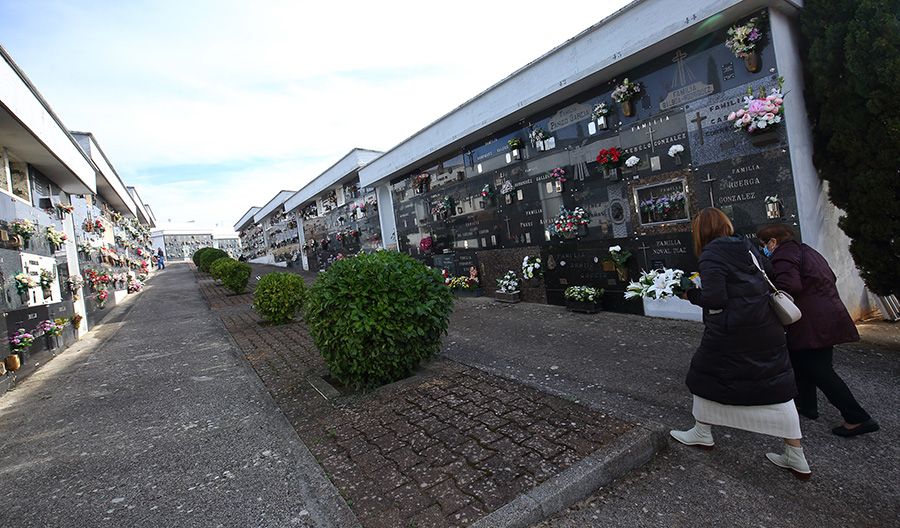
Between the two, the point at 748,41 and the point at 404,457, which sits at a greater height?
the point at 748,41

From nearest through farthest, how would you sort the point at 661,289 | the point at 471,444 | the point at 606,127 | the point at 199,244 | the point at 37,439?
the point at 471,444 < the point at 37,439 < the point at 661,289 < the point at 606,127 < the point at 199,244

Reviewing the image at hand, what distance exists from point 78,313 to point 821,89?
47.7 feet

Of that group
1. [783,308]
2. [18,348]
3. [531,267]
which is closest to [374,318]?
[783,308]

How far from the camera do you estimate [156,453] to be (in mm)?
3518

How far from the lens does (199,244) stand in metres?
78.4

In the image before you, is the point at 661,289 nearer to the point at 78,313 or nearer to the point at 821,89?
the point at 821,89

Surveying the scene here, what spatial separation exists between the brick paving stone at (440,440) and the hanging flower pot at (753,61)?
192 inches

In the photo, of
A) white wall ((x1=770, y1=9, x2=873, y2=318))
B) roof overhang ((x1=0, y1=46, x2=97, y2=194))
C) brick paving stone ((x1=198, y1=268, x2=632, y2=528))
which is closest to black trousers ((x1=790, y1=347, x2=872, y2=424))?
brick paving stone ((x1=198, y1=268, x2=632, y2=528))

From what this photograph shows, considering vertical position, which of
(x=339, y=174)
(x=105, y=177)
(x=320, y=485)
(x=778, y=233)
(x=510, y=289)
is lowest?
(x=320, y=485)

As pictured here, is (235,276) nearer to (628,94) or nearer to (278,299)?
(278,299)

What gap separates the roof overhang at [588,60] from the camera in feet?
18.3

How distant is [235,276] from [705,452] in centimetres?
1640

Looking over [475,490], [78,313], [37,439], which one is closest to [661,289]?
[475,490]

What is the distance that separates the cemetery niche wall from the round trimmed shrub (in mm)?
4532
